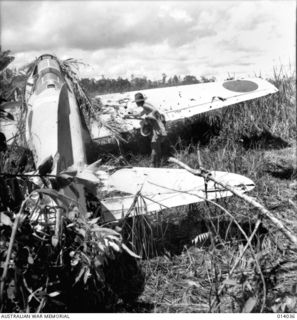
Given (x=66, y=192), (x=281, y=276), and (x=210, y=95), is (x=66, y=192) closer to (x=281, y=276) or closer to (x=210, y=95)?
(x=281, y=276)

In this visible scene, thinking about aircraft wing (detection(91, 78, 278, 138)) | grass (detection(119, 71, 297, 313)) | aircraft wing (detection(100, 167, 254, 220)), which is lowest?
grass (detection(119, 71, 297, 313))

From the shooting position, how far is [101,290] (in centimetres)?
331

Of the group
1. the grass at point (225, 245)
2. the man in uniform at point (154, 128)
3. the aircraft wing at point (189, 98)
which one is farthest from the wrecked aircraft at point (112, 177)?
the aircraft wing at point (189, 98)

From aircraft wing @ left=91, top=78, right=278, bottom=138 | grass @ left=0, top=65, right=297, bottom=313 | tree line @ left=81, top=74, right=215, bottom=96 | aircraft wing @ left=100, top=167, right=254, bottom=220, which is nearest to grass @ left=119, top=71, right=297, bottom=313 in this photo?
grass @ left=0, top=65, right=297, bottom=313

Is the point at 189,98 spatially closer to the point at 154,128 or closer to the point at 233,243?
the point at 154,128

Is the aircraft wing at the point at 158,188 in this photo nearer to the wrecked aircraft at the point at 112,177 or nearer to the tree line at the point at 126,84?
the wrecked aircraft at the point at 112,177

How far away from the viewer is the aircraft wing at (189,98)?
883cm

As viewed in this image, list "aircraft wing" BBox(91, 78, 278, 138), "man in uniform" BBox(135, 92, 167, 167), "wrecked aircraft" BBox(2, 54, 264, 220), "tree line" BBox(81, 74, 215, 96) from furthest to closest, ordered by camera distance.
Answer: "tree line" BBox(81, 74, 215, 96), "aircraft wing" BBox(91, 78, 278, 138), "man in uniform" BBox(135, 92, 167, 167), "wrecked aircraft" BBox(2, 54, 264, 220)

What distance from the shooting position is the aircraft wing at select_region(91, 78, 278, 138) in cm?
883

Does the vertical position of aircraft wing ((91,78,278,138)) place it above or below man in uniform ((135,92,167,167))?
above

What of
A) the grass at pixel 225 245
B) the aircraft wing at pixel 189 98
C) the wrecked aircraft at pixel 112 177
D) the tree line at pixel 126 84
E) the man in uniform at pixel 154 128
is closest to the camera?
the grass at pixel 225 245

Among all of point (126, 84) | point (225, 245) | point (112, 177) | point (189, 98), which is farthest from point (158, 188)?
point (126, 84)

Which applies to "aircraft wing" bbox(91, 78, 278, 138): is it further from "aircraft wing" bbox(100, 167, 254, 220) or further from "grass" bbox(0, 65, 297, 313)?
"aircraft wing" bbox(100, 167, 254, 220)

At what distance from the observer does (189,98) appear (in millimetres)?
9398
